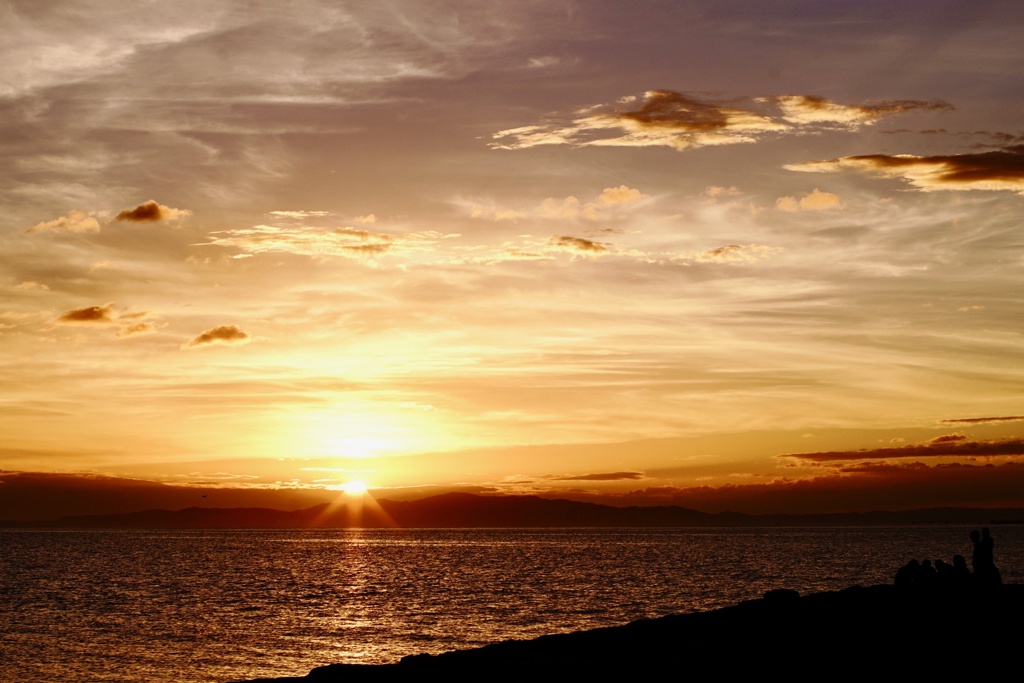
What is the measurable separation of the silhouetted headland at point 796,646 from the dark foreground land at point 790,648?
0.12ft

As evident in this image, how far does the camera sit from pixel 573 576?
110000 millimetres

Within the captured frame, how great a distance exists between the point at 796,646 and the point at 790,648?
0.62ft

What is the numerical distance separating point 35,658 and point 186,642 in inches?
310

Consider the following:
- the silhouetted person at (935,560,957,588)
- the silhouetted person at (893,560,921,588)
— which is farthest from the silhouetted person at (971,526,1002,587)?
the silhouetted person at (893,560,921,588)

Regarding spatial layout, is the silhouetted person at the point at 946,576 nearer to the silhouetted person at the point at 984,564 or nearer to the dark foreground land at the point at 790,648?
the dark foreground land at the point at 790,648

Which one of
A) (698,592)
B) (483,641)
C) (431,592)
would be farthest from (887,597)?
(431,592)

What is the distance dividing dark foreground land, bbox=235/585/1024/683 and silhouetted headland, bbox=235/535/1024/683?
1.5 inches

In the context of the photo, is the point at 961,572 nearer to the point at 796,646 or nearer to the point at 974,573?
the point at 974,573

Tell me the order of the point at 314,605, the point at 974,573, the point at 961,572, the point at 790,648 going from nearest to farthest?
the point at 790,648 < the point at 961,572 < the point at 974,573 < the point at 314,605

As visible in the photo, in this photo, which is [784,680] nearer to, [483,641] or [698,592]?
[483,641]

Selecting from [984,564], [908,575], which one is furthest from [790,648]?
[908,575]

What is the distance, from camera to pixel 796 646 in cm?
2775

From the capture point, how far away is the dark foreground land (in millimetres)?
24875

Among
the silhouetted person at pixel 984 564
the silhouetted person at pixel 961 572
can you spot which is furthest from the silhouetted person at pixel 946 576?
the silhouetted person at pixel 984 564
